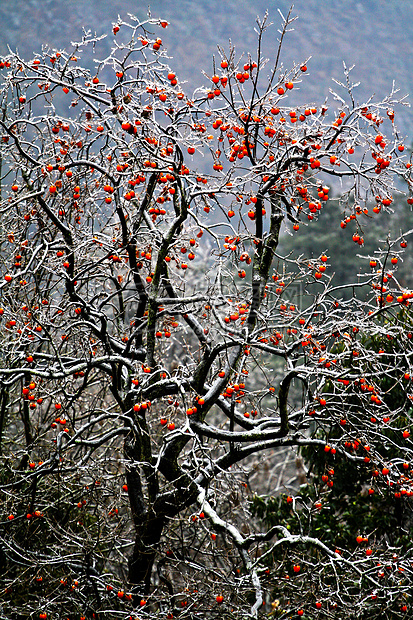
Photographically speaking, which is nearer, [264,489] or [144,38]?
[144,38]

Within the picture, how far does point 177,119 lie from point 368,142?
161cm

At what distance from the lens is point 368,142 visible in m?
4.05

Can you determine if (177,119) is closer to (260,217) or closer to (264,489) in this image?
(260,217)

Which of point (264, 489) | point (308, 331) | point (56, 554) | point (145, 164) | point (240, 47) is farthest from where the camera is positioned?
point (240, 47)

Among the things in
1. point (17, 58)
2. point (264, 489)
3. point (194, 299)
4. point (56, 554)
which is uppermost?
point (17, 58)

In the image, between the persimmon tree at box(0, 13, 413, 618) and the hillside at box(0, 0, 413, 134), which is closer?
the persimmon tree at box(0, 13, 413, 618)

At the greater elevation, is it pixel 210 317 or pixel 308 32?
pixel 308 32

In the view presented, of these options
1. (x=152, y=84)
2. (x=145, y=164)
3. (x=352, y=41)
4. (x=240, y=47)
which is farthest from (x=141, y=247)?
(x=352, y=41)

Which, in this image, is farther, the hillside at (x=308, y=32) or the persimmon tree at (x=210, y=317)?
the hillside at (x=308, y=32)

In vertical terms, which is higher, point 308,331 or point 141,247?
point 141,247

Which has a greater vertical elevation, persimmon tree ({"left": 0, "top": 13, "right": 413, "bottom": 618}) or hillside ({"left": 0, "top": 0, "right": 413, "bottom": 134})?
hillside ({"left": 0, "top": 0, "right": 413, "bottom": 134})

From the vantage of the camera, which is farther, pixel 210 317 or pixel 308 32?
pixel 308 32

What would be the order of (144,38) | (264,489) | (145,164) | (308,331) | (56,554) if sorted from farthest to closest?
(264,489), (56,554), (144,38), (145,164), (308,331)

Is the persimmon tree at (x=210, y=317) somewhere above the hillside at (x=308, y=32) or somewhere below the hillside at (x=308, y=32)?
below
